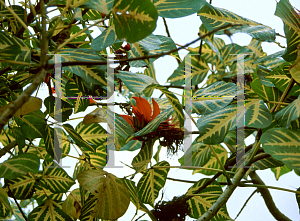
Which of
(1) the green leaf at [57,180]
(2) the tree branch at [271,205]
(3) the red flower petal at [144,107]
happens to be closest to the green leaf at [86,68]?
(3) the red flower petal at [144,107]

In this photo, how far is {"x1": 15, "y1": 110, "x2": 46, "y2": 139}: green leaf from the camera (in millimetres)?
391

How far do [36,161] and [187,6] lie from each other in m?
0.28

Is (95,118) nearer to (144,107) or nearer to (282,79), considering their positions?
(144,107)

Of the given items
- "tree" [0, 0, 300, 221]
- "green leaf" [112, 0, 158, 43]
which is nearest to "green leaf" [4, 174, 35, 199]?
"tree" [0, 0, 300, 221]

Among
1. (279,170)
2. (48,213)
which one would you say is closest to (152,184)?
(48,213)

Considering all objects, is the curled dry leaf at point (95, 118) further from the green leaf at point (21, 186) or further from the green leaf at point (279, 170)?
the green leaf at point (279, 170)

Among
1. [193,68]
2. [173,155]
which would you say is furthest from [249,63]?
[173,155]

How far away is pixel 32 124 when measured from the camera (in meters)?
0.40

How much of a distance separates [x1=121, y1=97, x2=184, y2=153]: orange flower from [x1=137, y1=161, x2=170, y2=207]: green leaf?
5 centimetres

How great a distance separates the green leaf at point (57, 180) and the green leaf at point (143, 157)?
0.14 m

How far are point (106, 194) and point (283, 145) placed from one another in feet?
0.76

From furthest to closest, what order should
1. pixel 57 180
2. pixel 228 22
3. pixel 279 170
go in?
pixel 279 170, pixel 57 180, pixel 228 22

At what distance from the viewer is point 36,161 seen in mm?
332

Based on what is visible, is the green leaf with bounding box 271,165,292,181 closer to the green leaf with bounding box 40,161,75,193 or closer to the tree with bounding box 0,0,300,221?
the tree with bounding box 0,0,300,221
